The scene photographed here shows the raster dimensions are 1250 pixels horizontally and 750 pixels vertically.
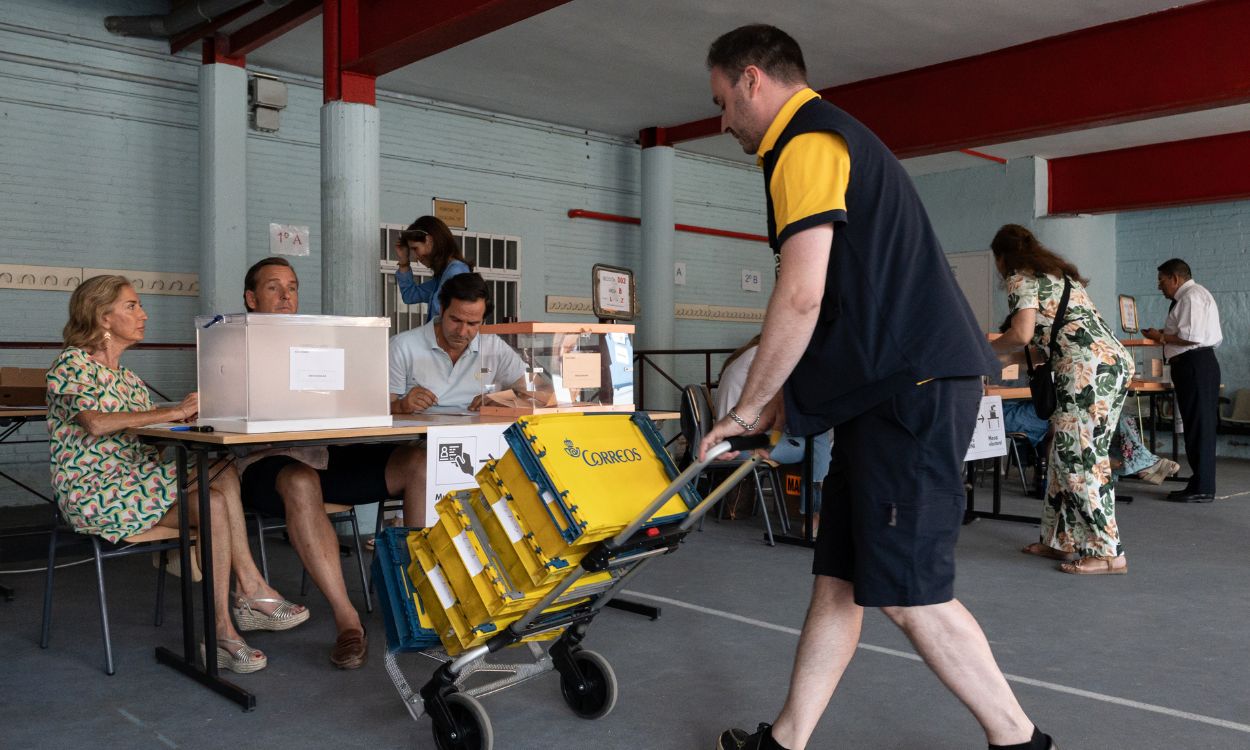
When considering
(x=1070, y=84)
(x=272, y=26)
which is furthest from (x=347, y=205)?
(x=1070, y=84)

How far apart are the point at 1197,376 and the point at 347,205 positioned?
18.0 ft

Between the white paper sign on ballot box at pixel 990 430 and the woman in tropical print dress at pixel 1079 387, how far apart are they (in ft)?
2.76

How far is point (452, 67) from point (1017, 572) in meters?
5.35

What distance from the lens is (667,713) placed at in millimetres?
2521

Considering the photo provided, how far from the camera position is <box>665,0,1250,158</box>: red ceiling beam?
19.7 feet

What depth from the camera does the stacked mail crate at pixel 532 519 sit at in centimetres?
197

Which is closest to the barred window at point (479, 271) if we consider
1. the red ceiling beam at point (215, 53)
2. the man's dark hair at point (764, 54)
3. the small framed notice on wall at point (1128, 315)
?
the red ceiling beam at point (215, 53)

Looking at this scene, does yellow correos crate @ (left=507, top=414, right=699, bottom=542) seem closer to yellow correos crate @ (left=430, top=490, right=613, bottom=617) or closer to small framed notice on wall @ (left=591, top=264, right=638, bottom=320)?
yellow correos crate @ (left=430, top=490, right=613, bottom=617)

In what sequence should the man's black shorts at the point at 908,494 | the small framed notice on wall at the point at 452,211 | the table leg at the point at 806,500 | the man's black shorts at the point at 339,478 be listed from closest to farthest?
1. the man's black shorts at the point at 908,494
2. the man's black shorts at the point at 339,478
3. the table leg at the point at 806,500
4. the small framed notice on wall at the point at 452,211

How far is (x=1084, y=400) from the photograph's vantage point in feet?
13.8

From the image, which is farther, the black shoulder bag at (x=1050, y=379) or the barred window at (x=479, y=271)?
the barred window at (x=479, y=271)

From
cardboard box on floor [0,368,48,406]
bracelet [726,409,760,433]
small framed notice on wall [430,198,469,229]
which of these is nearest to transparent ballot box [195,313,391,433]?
bracelet [726,409,760,433]

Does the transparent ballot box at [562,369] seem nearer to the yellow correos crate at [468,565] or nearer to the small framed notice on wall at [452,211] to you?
the yellow correos crate at [468,565]

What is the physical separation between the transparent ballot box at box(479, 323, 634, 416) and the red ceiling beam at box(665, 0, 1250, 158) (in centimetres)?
456
